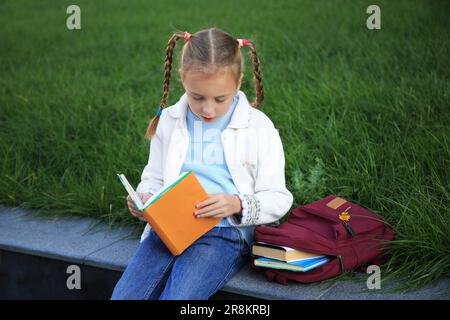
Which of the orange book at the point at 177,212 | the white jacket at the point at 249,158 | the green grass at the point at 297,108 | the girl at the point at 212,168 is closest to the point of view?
the orange book at the point at 177,212

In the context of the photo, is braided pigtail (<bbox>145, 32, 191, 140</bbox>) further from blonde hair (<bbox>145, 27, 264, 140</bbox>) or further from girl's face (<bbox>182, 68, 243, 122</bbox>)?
girl's face (<bbox>182, 68, 243, 122</bbox>)

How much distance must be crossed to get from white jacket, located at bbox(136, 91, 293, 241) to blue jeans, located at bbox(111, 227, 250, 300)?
105 mm

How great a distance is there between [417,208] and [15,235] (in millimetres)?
2059

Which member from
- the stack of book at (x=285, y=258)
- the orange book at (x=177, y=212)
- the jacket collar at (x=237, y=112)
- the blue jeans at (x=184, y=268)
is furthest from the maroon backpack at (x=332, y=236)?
the jacket collar at (x=237, y=112)

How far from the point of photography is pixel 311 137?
4270mm

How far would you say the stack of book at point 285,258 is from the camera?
9.64 ft

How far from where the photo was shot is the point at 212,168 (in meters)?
3.10

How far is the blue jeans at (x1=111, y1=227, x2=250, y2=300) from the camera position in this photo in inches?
113

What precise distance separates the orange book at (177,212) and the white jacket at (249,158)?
0.18 metres

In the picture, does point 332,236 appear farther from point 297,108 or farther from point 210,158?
point 297,108

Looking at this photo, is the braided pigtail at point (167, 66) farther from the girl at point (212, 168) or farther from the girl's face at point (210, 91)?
the girl's face at point (210, 91)

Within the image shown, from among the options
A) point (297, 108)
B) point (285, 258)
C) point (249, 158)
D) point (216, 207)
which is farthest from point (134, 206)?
point (297, 108)

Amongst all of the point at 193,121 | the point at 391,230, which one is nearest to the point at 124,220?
the point at 193,121

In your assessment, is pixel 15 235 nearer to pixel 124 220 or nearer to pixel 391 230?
pixel 124 220
